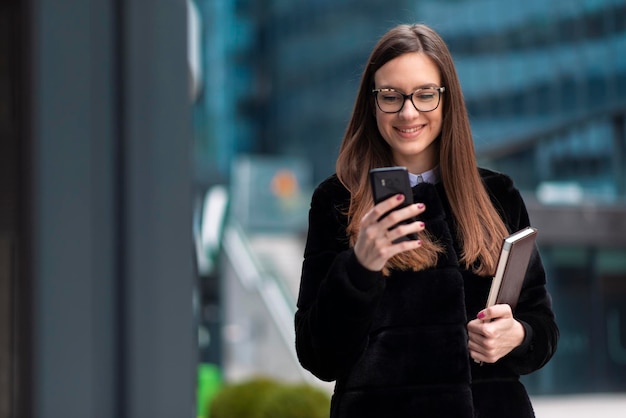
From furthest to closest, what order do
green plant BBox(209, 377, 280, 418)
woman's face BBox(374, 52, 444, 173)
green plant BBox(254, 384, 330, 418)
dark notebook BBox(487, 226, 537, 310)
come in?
Result: green plant BBox(209, 377, 280, 418) → green plant BBox(254, 384, 330, 418) → woman's face BBox(374, 52, 444, 173) → dark notebook BBox(487, 226, 537, 310)

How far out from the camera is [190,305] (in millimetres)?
2730

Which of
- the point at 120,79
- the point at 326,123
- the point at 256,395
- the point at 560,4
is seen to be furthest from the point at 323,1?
the point at 120,79

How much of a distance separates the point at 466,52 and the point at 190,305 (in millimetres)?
26701

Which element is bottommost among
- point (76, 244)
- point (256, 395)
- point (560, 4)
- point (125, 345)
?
point (256, 395)

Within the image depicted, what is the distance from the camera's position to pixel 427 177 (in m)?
1.98

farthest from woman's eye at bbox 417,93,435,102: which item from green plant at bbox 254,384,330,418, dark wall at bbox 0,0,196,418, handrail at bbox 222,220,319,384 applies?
handrail at bbox 222,220,319,384

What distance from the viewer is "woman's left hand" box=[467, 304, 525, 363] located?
1.78m

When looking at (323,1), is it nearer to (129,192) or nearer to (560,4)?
(560,4)

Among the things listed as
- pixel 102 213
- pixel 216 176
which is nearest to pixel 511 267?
pixel 102 213

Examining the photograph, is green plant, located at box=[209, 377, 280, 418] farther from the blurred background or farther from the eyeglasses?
the eyeglasses

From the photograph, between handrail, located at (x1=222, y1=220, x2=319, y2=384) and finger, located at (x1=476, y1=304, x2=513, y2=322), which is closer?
finger, located at (x1=476, y1=304, x2=513, y2=322)

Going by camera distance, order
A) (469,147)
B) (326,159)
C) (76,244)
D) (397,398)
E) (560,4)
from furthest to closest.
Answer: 1. (326,159)
2. (560,4)
3. (76,244)
4. (469,147)
5. (397,398)

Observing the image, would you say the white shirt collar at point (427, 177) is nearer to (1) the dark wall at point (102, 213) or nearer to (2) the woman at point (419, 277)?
(2) the woman at point (419, 277)

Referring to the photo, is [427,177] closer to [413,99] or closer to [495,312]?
[413,99]
